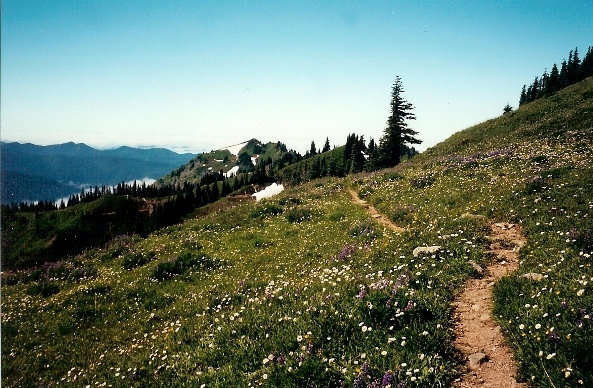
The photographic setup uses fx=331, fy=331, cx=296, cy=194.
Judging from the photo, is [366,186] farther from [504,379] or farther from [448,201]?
[504,379]

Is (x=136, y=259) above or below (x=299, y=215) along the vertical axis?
below

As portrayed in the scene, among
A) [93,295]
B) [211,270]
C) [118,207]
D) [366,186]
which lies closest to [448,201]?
[366,186]

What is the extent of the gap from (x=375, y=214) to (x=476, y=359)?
1316 centimetres

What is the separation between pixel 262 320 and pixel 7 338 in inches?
364

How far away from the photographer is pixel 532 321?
5.98 meters

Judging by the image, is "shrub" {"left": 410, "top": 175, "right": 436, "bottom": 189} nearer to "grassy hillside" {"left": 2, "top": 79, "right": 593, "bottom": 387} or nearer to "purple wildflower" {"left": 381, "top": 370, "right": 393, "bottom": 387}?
"grassy hillside" {"left": 2, "top": 79, "right": 593, "bottom": 387}

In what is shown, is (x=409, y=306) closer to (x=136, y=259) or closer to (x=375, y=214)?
(x=375, y=214)

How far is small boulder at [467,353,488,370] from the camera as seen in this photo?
562 cm

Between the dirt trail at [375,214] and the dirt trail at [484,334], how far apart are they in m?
5.38

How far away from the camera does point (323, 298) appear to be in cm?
803

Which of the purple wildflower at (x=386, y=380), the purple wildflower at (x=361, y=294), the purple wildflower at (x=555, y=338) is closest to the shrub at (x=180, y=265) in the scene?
the purple wildflower at (x=361, y=294)

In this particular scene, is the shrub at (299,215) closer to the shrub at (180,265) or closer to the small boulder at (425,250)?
the shrub at (180,265)

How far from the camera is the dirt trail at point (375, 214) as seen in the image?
49.6 ft

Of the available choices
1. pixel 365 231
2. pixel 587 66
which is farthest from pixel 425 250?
pixel 587 66
